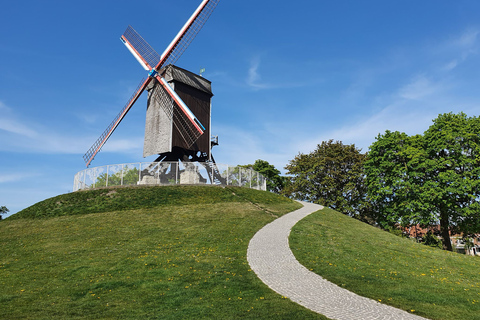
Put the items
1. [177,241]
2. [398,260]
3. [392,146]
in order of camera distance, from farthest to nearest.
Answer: [392,146] → [177,241] → [398,260]

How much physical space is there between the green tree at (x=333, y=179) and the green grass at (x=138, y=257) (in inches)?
678

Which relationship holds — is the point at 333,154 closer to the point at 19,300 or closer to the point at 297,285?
the point at 297,285

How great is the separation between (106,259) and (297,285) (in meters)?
9.41

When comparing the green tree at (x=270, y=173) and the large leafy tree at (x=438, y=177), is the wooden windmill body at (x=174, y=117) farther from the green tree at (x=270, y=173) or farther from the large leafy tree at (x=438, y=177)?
the green tree at (x=270, y=173)

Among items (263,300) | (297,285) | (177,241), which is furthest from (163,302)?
(177,241)

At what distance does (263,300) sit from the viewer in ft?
34.1

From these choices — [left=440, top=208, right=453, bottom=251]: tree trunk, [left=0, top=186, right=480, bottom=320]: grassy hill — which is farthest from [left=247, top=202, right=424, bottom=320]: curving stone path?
[left=440, top=208, right=453, bottom=251]: tree trunk

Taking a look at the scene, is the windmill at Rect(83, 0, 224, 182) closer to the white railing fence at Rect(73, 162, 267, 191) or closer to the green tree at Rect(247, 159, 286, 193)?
the white railing fence at Rect(73, 162, 267, 191)

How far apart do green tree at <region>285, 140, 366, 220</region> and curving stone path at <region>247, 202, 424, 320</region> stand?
2697 cm

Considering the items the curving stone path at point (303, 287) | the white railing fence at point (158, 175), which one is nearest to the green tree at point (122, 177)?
the white railing fence at point (158, 175)

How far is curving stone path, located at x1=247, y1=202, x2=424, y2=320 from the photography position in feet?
31.1

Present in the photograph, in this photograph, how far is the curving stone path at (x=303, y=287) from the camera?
9469 mm

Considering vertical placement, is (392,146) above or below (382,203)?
above

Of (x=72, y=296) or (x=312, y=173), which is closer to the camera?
(x=72, y=296)
